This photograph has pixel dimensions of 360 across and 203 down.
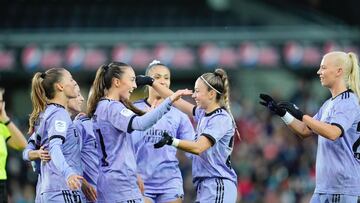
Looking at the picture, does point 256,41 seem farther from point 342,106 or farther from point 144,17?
point 342,106

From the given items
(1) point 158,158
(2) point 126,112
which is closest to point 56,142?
(2) point 126,112

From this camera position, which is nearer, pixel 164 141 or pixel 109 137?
pixel 164 141

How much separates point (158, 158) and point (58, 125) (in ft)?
5.58

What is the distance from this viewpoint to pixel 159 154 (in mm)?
10758

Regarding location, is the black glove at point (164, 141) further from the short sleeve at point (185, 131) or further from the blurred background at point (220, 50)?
the blurred background at point (220, 50)

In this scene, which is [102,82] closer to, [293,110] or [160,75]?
[160,75]

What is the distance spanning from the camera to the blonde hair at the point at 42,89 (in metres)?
9.68

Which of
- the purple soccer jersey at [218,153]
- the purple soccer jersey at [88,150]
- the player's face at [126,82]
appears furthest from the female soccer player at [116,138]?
the purple soccer jersey at [218,153]

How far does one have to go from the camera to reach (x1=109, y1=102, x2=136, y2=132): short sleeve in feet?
30.5

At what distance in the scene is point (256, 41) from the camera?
23.4 metres

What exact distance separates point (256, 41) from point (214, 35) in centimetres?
97

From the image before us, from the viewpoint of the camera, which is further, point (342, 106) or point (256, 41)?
point (256, 41)

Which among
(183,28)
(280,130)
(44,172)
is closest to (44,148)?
(44,172)

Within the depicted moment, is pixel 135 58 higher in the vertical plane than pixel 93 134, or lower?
higher
